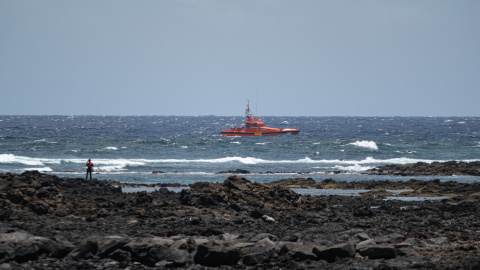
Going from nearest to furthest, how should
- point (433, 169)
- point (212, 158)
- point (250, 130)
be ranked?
point (433, 169), point (212, 158), point (250, 130)

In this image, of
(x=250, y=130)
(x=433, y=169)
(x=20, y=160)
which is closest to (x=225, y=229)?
(x=433, y=169)

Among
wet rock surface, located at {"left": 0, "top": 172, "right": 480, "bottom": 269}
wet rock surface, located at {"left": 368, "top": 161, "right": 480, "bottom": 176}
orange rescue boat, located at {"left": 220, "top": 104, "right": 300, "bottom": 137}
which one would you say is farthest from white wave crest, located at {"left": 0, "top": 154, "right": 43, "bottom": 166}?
orange rescue boat, located at {"left": 220, "top": 104, "right": 300, "bottom": 137}

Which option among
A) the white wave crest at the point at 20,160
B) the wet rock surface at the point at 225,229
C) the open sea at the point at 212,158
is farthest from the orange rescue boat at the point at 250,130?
the wet rock surface at the point at 225,229

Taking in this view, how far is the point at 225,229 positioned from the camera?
1576 centimetres

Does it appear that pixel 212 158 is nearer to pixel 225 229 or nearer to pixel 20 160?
pixel 20 160

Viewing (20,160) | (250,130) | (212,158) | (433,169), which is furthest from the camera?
(250,130)

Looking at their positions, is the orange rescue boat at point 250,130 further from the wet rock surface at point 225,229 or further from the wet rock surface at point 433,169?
the wet rock surface at point 225,229

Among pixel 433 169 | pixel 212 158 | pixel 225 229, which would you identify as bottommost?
pixel 212 158

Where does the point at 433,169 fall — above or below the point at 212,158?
above

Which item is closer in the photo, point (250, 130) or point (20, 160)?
point (20, 160)

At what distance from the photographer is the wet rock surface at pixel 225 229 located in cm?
1116

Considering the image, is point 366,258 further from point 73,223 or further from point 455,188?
point 455,188

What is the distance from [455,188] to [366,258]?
17.8 metres

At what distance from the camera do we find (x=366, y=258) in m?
11.6
